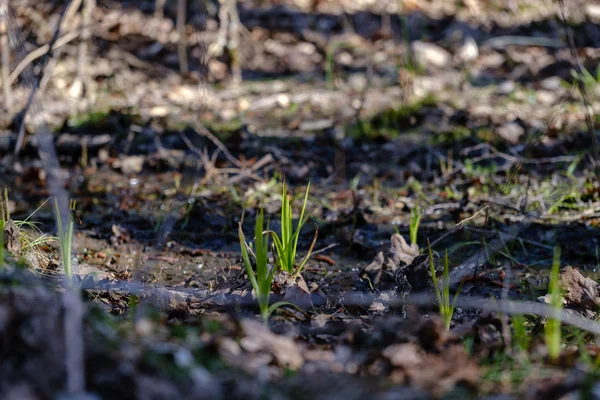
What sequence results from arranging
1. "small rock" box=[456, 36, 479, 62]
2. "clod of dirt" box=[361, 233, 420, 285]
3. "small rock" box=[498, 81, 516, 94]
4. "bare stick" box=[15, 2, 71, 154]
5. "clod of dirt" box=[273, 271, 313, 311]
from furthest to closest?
1. "small rock" box=[456, 36, 479, 62]
2. "small rock" box=[498, 81, 516, 94]
3. "bare stick" box=[15, 2, 71, 154]
4. "clod of dirt" box=[361, 233, 420, 285]
5. "clod of dirt" box=[273, 271, 313, 311]

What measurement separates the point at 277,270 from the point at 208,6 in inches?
A: 196

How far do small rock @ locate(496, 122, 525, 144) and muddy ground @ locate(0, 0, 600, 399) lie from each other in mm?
19

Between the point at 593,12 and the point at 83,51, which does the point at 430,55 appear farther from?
the point at 83,51

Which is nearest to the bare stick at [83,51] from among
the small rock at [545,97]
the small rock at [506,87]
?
the small rock at [506,87]

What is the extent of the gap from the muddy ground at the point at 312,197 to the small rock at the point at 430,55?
0.02 metres

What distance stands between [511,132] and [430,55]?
77.4 inches

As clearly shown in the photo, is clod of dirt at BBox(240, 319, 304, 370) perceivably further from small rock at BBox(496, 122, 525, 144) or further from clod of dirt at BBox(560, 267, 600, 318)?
small rock at BBox(496, 122, 525, 144)

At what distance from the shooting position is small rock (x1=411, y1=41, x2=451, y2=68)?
6.41 metres

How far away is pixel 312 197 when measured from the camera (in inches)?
163

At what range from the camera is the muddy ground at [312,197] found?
5.15 ft

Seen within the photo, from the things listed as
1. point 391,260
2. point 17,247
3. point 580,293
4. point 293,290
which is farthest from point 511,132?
point 17,247

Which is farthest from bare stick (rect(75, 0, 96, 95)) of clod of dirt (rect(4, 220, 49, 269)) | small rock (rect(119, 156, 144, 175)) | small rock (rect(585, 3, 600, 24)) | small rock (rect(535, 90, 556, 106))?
small rock (rect(585, 3, 600, 24))

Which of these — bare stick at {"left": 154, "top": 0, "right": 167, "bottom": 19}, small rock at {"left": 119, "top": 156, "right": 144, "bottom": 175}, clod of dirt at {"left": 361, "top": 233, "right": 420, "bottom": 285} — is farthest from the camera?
bare stick at {"left": 154, "top": 0, "right": 167, "bottom": 19}

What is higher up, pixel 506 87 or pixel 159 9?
pixel 159 9
